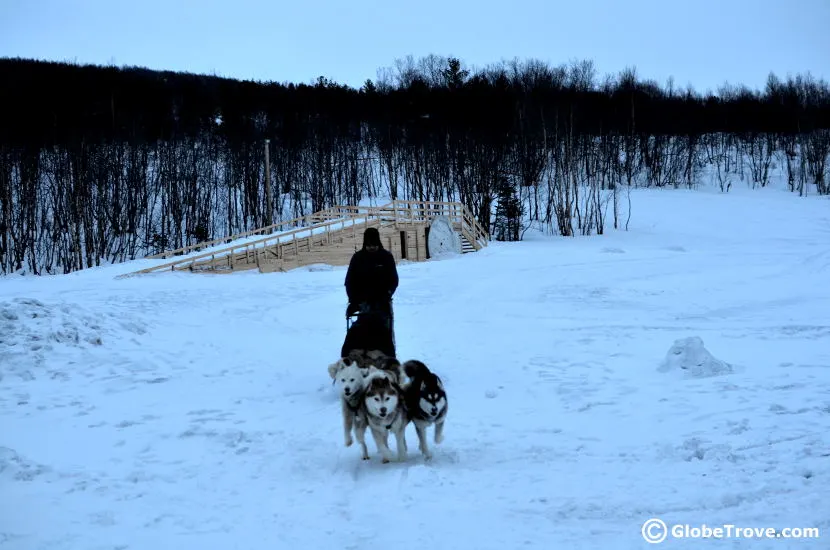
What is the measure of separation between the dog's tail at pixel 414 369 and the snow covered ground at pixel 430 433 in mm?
717

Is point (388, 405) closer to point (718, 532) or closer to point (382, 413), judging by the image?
point (382, 413)

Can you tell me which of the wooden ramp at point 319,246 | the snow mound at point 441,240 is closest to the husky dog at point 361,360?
the wooden ramp at point 319,246

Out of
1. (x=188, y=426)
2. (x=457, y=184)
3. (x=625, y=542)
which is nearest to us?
(x=625, y=542)

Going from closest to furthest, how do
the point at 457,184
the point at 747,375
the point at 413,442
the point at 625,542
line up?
1. the point at 625,542
2. the point at 413,442
3. the point at 747,375
4. the point at 457,184

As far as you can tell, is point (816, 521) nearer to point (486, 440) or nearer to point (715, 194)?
point (486, 440)

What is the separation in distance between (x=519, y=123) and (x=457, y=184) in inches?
267

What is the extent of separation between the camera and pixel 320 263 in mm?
28078

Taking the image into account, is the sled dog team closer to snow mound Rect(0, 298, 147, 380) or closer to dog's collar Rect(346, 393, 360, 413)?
dog's collar Rect(346, 393, 360, 413)

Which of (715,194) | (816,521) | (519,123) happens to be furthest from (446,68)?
(816,521)

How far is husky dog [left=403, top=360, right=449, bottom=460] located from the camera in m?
6.06

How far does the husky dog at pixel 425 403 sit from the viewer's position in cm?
606

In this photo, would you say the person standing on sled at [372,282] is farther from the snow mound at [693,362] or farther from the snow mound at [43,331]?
the snow mound at [43,331]

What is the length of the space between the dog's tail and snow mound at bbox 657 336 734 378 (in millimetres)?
4431

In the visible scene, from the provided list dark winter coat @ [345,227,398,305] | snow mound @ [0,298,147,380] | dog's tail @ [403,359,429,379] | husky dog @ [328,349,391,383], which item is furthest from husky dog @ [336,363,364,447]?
snow mound @ [0,298,147,380]
